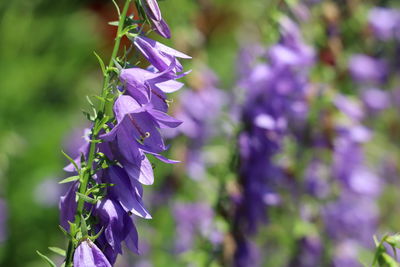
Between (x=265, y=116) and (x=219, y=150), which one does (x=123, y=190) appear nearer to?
(x=265, y=116)

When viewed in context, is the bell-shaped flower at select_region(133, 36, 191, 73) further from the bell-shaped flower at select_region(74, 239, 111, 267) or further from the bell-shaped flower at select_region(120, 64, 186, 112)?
the bell-shaped flower at select_region(74, 239, 111, 267)

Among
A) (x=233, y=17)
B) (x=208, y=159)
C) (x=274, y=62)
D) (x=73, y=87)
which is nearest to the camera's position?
(x=274, y=62)

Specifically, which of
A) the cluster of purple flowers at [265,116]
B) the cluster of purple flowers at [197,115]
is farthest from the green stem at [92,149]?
the cluster of purple flowers at [197,115]

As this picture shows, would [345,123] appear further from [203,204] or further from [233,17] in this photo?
[233,17]

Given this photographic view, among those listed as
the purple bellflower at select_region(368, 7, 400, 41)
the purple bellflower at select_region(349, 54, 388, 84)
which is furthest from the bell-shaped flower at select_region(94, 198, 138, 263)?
the purple bellflower at select_region(368, 7, 400, 41)

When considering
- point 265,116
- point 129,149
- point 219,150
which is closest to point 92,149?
point 129,149

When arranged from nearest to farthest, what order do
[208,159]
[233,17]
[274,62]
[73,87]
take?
[274,62], [208,159], [73,87], [233,17]

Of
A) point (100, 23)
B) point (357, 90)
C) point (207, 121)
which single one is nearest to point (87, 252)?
point (207, 121)

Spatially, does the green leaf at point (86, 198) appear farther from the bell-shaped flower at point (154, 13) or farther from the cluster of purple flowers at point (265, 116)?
the cluster of purple flowers at point (265, 116)
